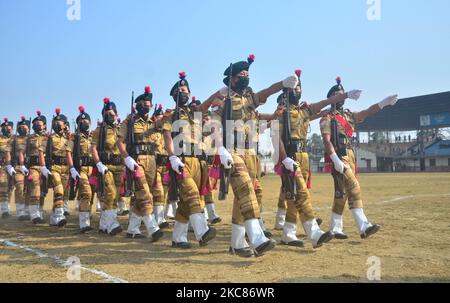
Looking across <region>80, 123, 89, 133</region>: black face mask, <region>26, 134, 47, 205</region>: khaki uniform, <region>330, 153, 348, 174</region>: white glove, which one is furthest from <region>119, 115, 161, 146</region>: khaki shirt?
<region>26, 134, 47, 205</region>: khaki uniform

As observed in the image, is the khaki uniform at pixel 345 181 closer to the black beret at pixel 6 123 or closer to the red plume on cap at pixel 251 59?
the red plume on cap at pixel 251 59

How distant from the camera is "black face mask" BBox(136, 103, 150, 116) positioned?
8.79m

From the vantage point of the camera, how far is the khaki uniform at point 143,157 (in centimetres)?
808

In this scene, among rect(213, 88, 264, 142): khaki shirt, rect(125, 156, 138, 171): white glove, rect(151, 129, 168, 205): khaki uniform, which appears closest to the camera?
rect(213, 88, 264, 142): khaki shirt

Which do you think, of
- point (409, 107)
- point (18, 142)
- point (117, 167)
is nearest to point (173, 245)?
point (117, 167)

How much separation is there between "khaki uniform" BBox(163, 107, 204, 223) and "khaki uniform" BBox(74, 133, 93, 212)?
326 centimetres

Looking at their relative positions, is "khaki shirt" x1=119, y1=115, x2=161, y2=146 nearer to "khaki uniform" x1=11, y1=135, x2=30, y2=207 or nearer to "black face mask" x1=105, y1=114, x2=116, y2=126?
"black face mask" x1=105, y1=114, x2=116, y2=126

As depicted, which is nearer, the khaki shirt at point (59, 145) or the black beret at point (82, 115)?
the black beret at point (82, 115)

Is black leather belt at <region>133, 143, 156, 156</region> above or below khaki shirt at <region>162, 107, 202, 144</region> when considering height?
below

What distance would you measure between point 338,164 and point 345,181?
405 mm

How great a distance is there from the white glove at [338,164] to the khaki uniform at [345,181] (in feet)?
0.56

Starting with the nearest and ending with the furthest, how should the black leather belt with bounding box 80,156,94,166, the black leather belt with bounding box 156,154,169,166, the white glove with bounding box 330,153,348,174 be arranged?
the white glove with bounding box 330,153,348,174
the black leather belt with bounding box 156,154,169,166
the black leather belt with bounding box 80,156,94,166

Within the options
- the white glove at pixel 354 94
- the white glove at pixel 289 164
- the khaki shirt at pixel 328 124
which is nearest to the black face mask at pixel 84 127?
the white glove at pixel 289 164
